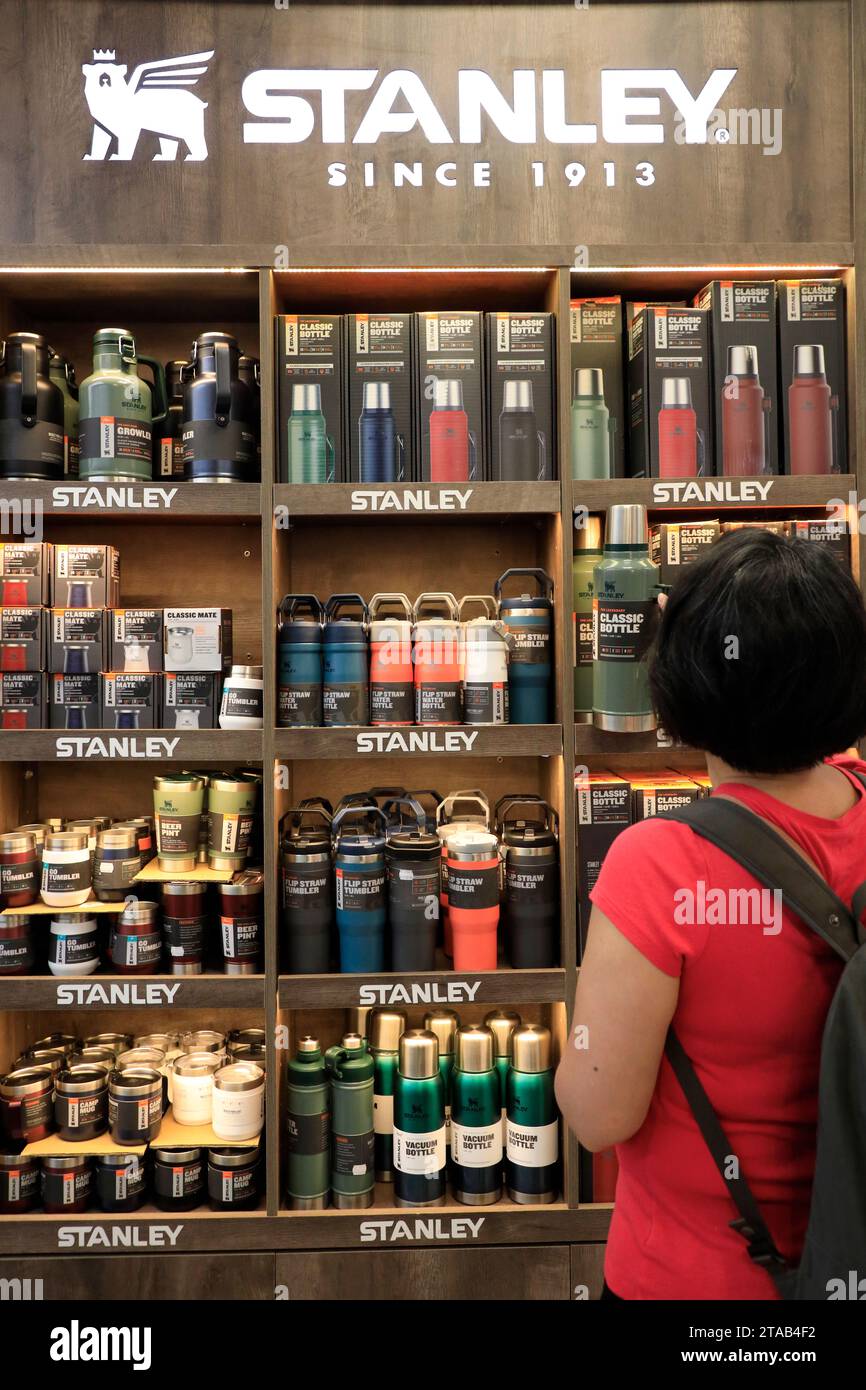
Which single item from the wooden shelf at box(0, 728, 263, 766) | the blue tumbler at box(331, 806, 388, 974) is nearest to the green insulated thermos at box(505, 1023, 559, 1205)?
the blue tumbler at box(331, 806, 388, 974)

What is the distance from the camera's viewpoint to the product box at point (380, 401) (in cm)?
219

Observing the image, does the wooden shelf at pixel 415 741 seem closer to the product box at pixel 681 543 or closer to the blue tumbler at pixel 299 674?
the blue tumbler at pixel 299 674

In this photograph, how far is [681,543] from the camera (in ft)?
7.06

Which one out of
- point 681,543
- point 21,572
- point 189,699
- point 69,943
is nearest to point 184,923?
point 69,943

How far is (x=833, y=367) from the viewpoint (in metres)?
2.21

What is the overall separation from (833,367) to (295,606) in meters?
1.42

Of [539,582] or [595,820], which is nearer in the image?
[595,820]

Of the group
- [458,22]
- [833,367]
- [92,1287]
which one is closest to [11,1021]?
[92,1287]

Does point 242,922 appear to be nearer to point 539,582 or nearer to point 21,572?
point 21,572

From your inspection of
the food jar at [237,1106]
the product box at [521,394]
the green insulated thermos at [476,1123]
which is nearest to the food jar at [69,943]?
the food jar at [237,1106]

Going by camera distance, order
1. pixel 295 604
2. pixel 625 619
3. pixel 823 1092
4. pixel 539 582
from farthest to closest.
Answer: pixel 539 582
pixel 295 604
pixel 625 619
pixel 823 1092

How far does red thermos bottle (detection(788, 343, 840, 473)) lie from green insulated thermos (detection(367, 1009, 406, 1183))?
1645 mm

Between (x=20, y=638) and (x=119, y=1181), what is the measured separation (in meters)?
1.26

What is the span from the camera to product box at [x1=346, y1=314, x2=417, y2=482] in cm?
219
